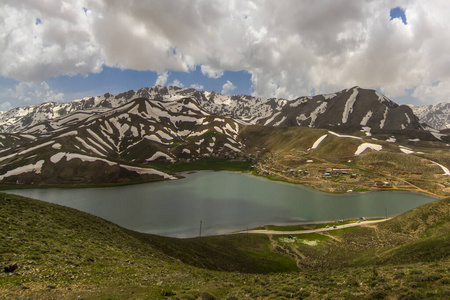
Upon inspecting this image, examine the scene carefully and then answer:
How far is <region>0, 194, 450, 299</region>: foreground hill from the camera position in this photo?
14570 mm

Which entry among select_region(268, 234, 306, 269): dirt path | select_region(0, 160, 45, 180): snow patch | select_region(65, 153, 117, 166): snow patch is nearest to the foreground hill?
select_region(268, 234, 306, 269): dirt path

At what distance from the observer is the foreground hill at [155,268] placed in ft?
47.8

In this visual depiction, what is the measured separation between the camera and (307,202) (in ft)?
306

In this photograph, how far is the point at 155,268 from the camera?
23438mm

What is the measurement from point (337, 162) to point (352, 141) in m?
25.4

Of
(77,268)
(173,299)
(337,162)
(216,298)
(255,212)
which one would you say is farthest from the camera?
(337,162)

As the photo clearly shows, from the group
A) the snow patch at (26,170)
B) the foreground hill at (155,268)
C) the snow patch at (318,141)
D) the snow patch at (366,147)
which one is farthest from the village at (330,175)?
the snow patch at (26,170)

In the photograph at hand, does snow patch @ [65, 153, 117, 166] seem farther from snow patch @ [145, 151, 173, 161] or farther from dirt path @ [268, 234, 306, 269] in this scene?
dirt path @ [268, 234, 306, 269]

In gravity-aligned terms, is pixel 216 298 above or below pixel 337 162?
below

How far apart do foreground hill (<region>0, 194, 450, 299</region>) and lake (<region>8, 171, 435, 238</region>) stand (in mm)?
24834

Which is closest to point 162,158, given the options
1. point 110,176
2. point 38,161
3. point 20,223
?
point 110,176

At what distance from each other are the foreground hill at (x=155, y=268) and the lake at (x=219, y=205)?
2483 cm

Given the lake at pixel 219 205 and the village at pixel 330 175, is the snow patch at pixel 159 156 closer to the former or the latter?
the lake at pixel 219 205

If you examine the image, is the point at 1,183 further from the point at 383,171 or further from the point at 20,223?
the point at 383,171
